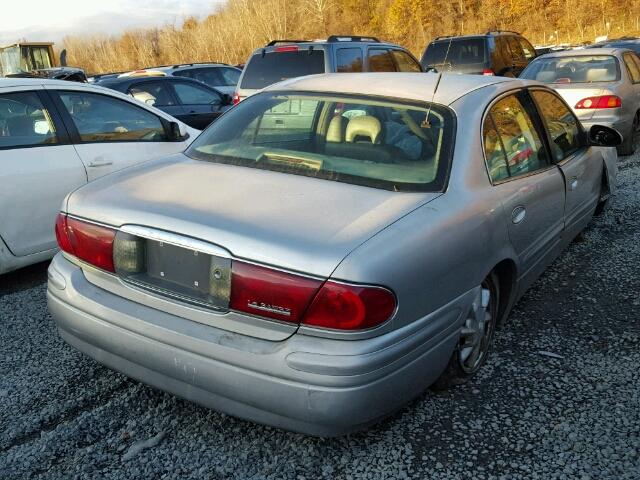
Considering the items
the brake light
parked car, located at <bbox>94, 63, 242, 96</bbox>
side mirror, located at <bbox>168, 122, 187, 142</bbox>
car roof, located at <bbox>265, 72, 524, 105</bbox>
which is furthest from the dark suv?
car roof, located at <bbox>265, 72, 524, 105</bbox>

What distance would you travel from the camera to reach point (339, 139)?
318 centimetres

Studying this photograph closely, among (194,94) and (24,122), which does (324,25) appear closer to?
(194,94)

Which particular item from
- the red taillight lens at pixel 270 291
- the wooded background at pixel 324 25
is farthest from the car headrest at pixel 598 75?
the wooded background at pixel 324 25

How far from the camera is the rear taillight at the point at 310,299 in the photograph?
6.98 feet

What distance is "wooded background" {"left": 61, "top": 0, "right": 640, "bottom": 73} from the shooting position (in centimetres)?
4331

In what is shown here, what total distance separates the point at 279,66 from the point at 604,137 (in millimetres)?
5073

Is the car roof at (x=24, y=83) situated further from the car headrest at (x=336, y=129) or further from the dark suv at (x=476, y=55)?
the dark suv at (x=476, y=55)

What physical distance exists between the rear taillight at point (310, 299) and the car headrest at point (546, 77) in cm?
777

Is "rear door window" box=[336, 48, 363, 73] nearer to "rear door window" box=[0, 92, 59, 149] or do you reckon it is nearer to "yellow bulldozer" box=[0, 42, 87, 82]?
"rear door window" box=[0, 92, 59, 149]

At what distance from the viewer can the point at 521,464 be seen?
249 centimetres

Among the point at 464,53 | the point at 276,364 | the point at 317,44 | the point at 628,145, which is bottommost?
the point at 628,145

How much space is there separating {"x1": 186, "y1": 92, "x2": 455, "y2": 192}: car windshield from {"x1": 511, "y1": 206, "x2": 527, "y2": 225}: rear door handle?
1.70 ft

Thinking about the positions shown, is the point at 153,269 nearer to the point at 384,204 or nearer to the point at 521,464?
the point at 384,204

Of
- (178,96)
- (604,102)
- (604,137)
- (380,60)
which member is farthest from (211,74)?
(604,137)
